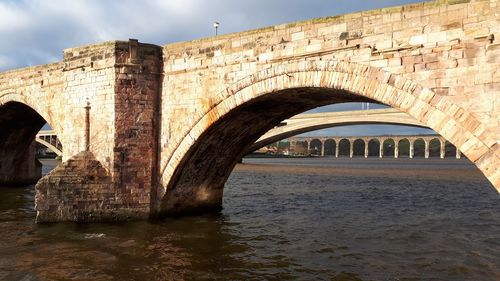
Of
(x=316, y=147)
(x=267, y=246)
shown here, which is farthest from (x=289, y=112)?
(x=316, y=147)

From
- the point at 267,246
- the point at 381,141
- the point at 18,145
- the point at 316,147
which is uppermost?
the point at 381,141

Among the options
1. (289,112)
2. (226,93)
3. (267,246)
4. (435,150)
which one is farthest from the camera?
(435,150)

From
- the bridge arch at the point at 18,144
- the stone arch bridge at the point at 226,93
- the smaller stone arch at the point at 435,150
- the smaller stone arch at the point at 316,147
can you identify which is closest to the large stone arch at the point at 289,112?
the stone arch bridge at the point at 226,93

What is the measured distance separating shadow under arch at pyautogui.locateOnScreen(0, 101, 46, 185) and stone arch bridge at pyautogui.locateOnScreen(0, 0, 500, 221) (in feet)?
14.9

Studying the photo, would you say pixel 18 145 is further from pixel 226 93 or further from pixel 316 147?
pixel 316 147

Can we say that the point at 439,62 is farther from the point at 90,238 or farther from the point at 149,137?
the point at 90,238

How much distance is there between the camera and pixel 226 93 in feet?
36.7

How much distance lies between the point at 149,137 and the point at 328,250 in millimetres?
6686

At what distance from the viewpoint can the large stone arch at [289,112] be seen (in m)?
7.41

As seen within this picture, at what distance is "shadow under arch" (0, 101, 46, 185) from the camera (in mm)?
20281

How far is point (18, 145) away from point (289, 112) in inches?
677

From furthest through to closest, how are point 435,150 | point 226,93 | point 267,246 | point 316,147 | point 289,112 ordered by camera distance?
point 435,150 < point 316,147 < point 289,112 < point 226,93 < point 267,246

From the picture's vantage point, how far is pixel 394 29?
8.66 meters

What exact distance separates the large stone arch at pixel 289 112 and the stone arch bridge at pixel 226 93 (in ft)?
0.10
